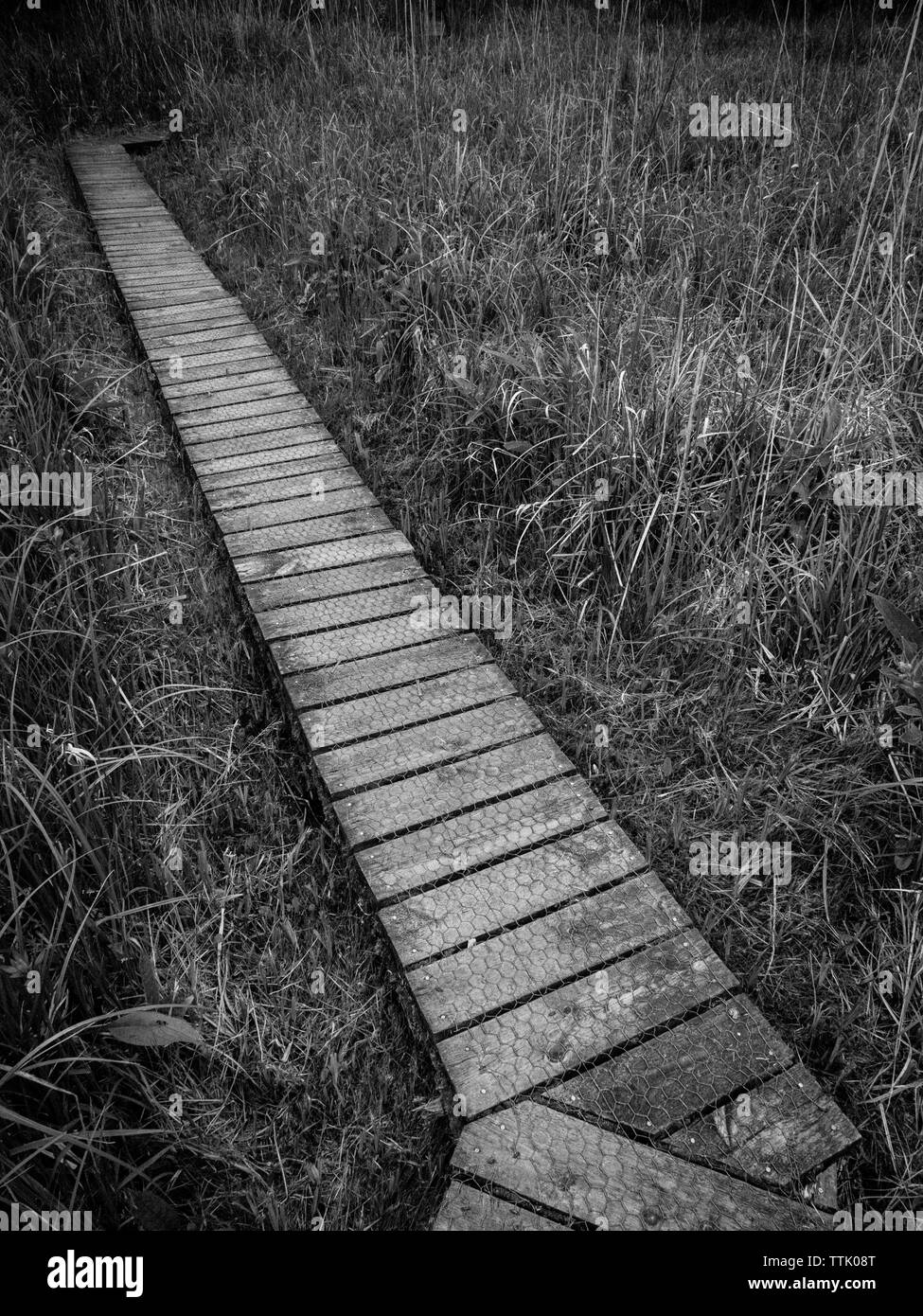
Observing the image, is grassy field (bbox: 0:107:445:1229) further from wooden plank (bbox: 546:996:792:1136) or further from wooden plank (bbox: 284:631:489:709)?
wooden plank (bbox: 546:996:792:1136)

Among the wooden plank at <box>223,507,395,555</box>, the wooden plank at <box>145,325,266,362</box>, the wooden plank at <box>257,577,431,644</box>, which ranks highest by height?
the wooden plank at <box>145,325,266,362</box>

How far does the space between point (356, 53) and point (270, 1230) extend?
820 centimetres

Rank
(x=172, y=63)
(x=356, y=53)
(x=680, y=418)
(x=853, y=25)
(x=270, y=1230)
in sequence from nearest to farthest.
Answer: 1. (x=270, y=1230)
2. (x=680, y=418)
3. (x=356, y=53)
4. (x=172, y=63)
5. (x=853, y=25)

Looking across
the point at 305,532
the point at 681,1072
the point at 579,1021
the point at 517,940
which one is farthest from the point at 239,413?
the point at 681,1072

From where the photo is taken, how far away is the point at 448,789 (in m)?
2.20

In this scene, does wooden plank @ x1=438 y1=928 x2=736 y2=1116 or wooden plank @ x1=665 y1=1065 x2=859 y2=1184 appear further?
wooden plank @ x1=438 y1=928 x2=736 y2=1116

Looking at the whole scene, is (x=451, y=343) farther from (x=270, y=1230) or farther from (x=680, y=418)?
(x=270, y=1230)

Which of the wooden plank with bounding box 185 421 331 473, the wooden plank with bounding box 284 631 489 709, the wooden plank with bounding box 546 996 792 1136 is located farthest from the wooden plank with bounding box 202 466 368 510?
the wooden plank with bounding box 546 996 792 1136

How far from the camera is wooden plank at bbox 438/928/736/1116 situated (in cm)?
164

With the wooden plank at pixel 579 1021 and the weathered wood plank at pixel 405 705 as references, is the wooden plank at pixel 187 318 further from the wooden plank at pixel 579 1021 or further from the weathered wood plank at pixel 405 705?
the wooden plank at pixel 579 1021

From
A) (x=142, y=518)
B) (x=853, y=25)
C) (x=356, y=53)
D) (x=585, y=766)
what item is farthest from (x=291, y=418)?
(x=853, y=25)

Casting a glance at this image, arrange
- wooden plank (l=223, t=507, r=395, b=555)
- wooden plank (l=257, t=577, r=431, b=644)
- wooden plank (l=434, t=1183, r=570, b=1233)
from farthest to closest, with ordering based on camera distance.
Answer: wooden plank (l=223, t=507, r=395, b=555)
wooden plank (l=257, t=577, r=431, b=644)
wooden plank (l=434, t=1183, r=570, b=1233)

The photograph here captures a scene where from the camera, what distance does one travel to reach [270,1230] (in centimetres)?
151

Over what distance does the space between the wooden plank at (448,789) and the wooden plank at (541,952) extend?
0.37 meters
